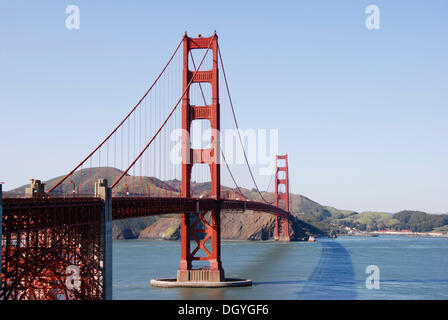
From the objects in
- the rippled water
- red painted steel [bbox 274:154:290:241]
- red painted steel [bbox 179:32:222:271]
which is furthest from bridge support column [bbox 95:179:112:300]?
red painted steel [bbox 274:154:290:241]

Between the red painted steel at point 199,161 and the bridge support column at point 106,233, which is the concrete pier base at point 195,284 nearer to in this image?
the red painted steel at point 199,161

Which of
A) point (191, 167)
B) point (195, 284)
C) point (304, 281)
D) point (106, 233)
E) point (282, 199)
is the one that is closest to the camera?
point (106, 233)

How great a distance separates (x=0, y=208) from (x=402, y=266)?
2531 inches

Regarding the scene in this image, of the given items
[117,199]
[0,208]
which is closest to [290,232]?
[117,199]

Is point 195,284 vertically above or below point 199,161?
below

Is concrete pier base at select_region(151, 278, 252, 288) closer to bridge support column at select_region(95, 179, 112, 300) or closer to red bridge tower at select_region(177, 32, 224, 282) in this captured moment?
red bridge tower at select_region(177, 32, 224, 282)

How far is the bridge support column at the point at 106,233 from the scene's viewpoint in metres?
30.4

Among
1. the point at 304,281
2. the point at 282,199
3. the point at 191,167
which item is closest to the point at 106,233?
the point at 191,167

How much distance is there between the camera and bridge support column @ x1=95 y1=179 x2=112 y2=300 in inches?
1196

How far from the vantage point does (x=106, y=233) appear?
30438mm

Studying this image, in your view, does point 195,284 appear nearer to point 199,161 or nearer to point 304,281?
point 199,161
